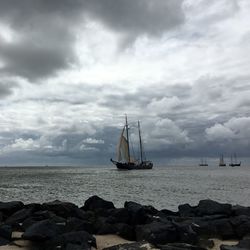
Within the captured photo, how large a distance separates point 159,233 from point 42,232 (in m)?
3.66

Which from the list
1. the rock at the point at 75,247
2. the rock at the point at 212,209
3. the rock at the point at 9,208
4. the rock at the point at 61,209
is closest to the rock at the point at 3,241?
the rock at the point at 75,247

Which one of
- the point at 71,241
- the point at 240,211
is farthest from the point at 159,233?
the point at 240,211

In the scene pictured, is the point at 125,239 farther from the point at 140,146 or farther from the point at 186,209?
the point at 140,146

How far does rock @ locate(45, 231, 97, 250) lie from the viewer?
533 inches

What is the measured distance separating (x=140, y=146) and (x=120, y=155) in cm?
1264

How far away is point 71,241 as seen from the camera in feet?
45.0

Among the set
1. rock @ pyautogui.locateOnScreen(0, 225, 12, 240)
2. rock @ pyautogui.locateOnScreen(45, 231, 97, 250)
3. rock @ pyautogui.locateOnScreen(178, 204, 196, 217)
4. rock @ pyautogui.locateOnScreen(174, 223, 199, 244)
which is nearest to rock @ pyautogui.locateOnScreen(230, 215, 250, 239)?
rock @ pyautogui.locateOnScreen(174, 223, 199, 244)

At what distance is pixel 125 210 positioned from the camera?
741 inches

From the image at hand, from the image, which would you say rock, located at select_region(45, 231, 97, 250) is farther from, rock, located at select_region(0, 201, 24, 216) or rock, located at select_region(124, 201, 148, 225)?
rock, located at select_region(0, 201, 24, 216)

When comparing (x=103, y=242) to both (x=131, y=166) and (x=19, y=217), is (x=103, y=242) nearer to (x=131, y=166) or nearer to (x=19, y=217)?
(x=19, y=217)

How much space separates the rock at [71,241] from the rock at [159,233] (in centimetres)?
180

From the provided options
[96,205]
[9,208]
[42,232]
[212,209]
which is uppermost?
[9,208]

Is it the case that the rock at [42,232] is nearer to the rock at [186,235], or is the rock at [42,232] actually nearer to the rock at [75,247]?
the rock at [75,247]

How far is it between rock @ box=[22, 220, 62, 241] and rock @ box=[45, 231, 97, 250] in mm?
501
